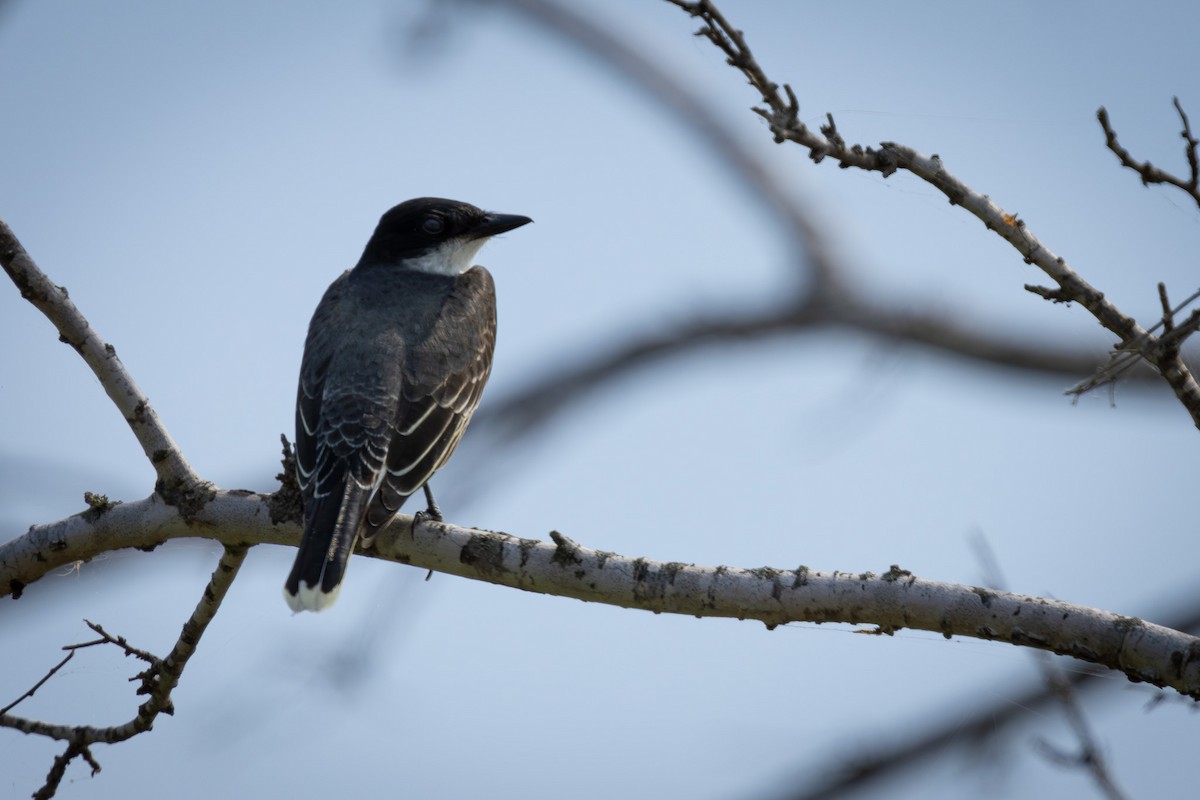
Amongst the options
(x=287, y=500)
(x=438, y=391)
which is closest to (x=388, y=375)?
(x=438, y=391)

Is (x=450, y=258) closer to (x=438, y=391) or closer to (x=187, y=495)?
(x=438, y=391)

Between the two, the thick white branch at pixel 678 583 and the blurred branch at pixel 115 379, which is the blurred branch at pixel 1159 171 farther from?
the blurred branch at pixel 115 379

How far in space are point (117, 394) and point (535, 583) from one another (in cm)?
185

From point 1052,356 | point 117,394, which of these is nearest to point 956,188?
point 117,394

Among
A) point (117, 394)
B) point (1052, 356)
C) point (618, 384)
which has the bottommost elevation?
point (117, 394)

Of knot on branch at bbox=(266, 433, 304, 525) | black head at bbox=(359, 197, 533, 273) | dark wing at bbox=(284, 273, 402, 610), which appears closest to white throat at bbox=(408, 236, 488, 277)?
black head at bbox=(359, 197, 533, 273)

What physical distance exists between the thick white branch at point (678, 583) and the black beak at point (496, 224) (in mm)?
2921

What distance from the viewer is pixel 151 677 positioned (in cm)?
468

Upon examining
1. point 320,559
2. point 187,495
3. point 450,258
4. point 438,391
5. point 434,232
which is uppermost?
point 434,232

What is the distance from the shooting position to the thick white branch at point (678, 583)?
371 centimetres

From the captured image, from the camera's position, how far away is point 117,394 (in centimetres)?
476

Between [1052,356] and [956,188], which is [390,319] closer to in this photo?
[956,188]

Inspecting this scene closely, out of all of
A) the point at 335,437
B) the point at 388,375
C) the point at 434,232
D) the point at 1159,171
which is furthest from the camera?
the point at 434,232

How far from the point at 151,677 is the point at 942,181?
135 inches
